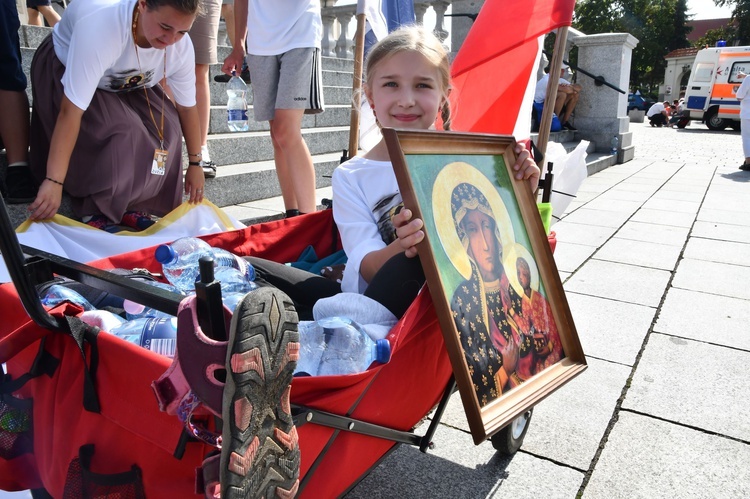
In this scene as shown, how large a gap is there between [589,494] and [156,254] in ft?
5.28

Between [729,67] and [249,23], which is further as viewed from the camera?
[729,67]

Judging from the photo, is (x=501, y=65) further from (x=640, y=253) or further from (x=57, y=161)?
(x=640, y=253)

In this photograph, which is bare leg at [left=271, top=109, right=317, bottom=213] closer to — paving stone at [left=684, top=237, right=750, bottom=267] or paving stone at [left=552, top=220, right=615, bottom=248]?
paving stone at [left=552, top=220, right=615, bottom=248]

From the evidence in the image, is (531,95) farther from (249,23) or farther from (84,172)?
(84,172)

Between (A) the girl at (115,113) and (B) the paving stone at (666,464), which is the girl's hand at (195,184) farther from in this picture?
(B) the paving stone at (666,464)

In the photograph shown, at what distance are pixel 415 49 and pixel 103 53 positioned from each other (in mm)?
1469

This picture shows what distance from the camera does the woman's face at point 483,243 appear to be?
166cm

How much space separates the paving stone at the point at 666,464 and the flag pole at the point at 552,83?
3.70 feet

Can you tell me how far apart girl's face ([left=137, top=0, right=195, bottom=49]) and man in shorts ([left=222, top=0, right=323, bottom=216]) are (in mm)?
726

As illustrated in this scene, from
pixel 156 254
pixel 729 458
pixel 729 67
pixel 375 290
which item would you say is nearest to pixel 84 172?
pixel 156 254

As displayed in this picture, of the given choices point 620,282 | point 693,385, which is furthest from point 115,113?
point 620,282

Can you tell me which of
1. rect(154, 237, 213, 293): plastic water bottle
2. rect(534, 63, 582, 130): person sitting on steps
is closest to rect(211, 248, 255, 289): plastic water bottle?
rect(154, 237, 213, 293): plastic water bottle

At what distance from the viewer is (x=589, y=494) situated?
1881 millimetres

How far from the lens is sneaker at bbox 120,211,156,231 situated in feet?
10.3
